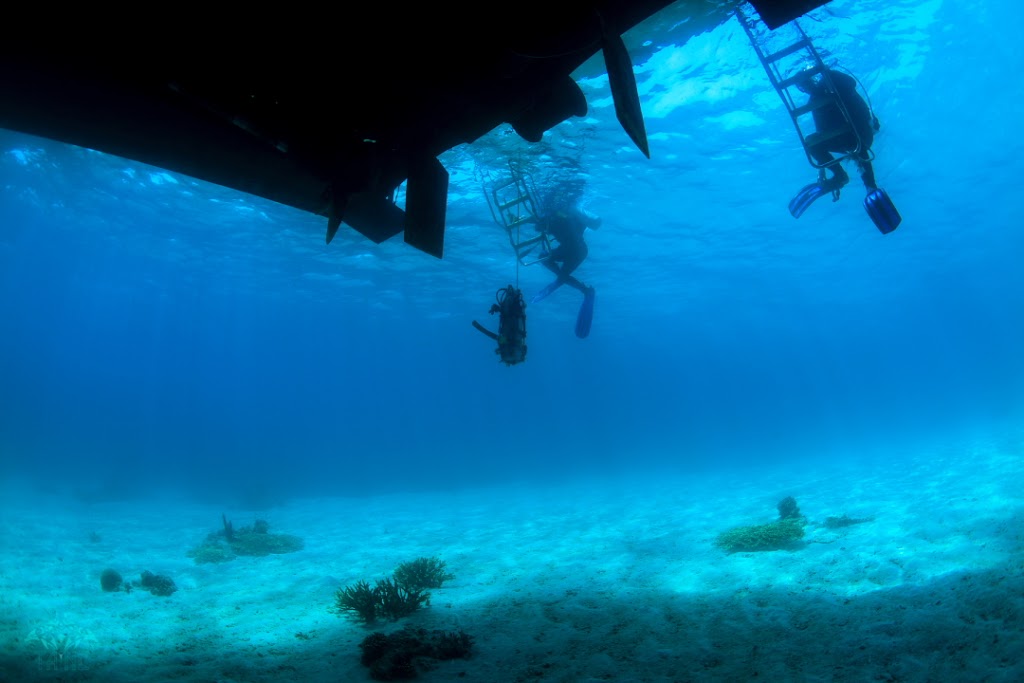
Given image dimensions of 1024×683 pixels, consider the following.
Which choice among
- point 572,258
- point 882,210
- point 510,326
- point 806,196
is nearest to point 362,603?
point 510,326

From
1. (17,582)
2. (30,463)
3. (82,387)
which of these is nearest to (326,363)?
(30,463)

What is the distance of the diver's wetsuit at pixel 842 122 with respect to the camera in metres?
7.41

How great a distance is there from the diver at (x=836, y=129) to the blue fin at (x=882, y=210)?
0.40 metres

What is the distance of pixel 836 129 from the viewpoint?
24.1ft

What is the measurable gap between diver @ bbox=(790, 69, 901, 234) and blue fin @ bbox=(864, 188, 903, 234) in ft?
1.31

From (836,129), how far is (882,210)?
1.66 metres

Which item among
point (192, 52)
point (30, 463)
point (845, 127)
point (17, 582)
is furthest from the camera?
point (30, 463)

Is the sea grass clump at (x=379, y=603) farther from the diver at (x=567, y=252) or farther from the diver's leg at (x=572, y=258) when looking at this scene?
the diver's leg at (x=572, y=258)

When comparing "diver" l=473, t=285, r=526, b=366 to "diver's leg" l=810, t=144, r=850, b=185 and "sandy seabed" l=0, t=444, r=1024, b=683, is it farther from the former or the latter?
"diver's leg" l=810, t=144, r=850, b=185

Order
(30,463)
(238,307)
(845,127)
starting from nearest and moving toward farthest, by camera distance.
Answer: (845,127), (238,307), (30,463)

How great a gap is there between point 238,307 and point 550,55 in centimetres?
5009

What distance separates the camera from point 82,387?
5123 inches

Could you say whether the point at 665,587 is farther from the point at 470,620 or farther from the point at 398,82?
the point at 398,82

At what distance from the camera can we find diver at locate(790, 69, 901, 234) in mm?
7238
